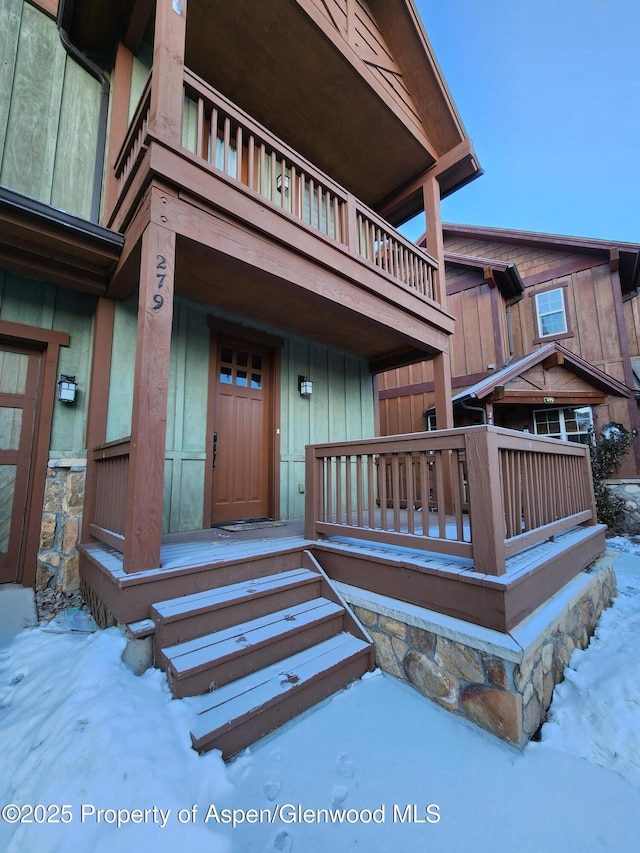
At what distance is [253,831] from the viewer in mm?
1400

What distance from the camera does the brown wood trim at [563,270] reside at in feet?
26.7

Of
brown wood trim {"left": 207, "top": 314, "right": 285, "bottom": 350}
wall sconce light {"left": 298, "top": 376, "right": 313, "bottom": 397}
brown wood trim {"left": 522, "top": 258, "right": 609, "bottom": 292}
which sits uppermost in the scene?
brown wood trim {"left": 522, "top": 258, "right": 609, "bottom": 292}

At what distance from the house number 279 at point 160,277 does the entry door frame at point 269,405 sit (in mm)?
1899

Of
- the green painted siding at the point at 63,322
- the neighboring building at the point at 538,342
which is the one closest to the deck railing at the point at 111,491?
the green painted siding at the point at 63,322

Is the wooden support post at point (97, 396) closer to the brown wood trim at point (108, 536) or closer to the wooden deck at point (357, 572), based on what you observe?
the brown wood trim at point (108, 536)

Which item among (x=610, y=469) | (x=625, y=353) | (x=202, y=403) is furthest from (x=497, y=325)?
(x=202, y=403)

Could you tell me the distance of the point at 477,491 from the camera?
2.15 m

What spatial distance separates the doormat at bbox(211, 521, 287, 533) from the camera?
12.9ft

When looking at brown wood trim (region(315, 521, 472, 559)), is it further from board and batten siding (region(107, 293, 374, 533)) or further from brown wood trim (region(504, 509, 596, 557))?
board and batten siding (region(107, 293, 374, 533))

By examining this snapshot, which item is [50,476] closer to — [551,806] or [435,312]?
[551,806]

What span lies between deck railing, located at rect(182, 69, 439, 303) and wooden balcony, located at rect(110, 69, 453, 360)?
1 cm

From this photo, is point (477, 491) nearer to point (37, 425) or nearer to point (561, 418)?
point (37, 425)

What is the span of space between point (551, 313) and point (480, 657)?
881 centimetres

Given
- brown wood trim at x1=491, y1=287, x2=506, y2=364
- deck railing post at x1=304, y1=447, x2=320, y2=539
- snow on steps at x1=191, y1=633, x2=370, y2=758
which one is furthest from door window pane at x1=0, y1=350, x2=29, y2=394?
brown wood trim at x1=491, y1=287, x2=506, y2=364
